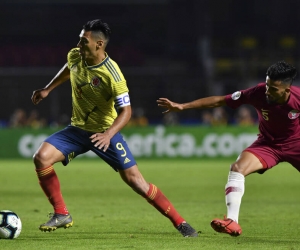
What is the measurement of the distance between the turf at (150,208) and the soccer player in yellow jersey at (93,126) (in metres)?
0.39

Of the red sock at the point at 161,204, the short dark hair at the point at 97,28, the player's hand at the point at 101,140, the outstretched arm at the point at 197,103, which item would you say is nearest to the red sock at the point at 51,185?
the player's hand at the point at 101,140

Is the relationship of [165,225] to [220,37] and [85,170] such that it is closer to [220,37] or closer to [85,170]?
[85,170]

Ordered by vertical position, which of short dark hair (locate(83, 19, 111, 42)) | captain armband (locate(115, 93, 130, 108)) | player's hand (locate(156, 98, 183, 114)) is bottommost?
player's hand (locate(156, 98, 183, 114))

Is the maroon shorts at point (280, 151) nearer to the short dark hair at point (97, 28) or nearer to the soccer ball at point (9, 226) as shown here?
the short dark hair at point (97, 28)

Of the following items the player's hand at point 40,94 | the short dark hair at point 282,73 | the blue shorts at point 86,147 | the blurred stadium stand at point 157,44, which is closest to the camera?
the short dark hair at point 282,73

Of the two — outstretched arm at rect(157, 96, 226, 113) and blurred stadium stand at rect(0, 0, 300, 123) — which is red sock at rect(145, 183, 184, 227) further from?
blurred stadium stand at rect(0, 0, 300, 123)

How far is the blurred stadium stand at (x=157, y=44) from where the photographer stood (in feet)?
103

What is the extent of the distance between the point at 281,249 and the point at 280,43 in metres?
28.9

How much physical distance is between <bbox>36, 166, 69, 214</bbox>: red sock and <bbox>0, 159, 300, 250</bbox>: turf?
1.06 feet

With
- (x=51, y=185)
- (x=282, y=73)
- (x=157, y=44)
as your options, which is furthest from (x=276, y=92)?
(x=157, y=44)

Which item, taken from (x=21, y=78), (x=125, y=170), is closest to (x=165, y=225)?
(x=125, y=170)

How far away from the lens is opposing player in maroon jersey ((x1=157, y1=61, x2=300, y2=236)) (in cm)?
763

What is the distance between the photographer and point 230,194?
765cm

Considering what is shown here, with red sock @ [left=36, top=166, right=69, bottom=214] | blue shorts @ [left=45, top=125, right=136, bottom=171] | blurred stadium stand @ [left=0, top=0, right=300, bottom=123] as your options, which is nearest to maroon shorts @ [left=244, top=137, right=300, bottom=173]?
blue shorts @ [left=45, top=125, right=136, bottom=171]
